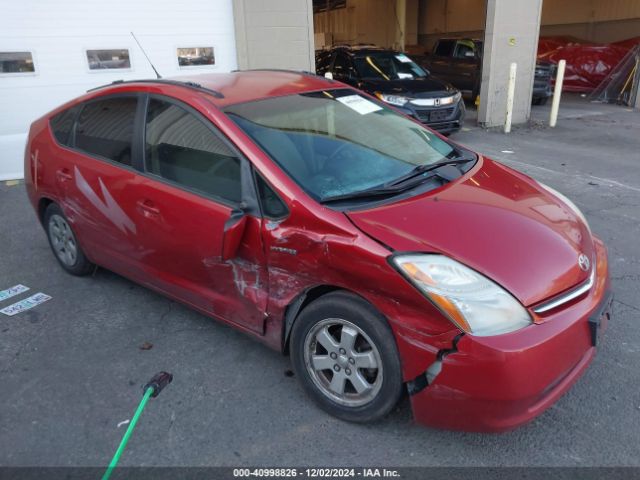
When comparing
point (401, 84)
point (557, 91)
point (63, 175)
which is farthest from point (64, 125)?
point (557, 91)

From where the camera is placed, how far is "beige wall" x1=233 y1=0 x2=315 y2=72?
866 cm

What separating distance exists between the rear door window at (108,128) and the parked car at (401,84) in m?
6.29

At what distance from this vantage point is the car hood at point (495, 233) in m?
2.24

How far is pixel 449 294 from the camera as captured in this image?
2154mm

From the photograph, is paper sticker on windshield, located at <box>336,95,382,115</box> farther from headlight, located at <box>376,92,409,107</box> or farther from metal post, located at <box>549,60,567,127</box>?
metal post, located at <box>549,60,567,127</box>

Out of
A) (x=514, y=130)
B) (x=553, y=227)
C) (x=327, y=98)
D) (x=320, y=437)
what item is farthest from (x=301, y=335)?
(x=514, y=130)

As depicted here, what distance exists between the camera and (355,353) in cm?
243

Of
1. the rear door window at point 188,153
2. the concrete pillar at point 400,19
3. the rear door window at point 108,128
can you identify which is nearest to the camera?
the rear door window at point 188,153

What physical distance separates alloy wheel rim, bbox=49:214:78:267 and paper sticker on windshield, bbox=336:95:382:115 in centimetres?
234

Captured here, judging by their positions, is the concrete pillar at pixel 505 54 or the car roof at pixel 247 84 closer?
the car roof at pixel 247 84

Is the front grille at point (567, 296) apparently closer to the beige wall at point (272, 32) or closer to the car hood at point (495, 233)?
the car hood at point (495, 233)

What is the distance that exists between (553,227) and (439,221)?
65 centimetres

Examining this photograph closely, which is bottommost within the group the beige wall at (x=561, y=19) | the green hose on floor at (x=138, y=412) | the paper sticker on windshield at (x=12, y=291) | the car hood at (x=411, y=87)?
the paper sticker on windshield at (x=12, y=291)

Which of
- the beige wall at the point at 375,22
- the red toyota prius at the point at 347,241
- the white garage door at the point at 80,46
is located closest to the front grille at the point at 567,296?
the red toyota prius at the point at 347,241
